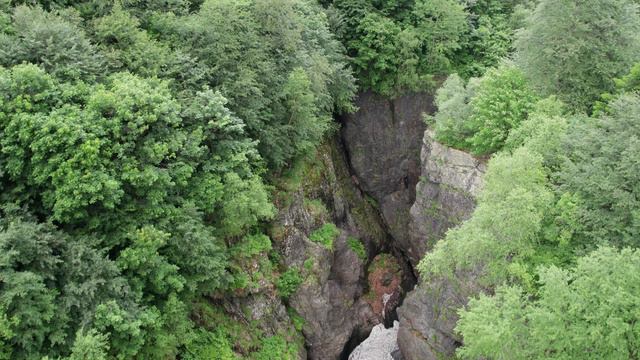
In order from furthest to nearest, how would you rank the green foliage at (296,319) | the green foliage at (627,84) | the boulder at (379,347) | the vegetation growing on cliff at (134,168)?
the boulder at (379,347), the green foliage at (296,319), the green foliage at (627,84), the vegetation growing on cliff at (134,168)

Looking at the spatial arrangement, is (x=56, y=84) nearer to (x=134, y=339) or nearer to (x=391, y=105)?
(x=134, y=339)

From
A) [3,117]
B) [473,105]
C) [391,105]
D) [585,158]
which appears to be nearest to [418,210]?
[473,105]

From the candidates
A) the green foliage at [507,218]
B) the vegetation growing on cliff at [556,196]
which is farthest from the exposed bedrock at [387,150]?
the green foliage at [507,218]

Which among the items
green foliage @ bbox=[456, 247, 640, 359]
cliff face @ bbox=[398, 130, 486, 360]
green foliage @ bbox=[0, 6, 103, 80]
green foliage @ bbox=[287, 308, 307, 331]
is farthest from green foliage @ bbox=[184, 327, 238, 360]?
green foliage @ bbox=[0, 6, 103, 80]

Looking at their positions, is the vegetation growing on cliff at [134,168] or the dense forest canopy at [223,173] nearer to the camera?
the dense forest canopy at [223,173]

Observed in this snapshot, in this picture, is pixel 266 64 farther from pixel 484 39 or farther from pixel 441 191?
pixel 484 39

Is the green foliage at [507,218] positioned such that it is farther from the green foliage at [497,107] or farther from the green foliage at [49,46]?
the green foliage at [49,46]
